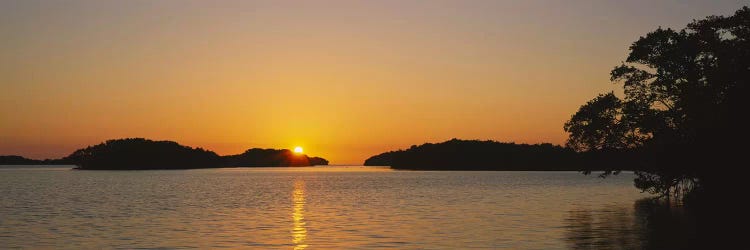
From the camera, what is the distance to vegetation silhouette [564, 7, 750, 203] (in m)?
50.2

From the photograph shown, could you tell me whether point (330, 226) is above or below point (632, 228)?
below

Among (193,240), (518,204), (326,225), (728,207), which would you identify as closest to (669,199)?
(518,204)

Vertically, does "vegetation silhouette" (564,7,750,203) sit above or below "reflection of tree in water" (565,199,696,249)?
above

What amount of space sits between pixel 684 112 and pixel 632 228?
16842mm

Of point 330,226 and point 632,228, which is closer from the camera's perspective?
point 632,228

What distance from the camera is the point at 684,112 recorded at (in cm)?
5659

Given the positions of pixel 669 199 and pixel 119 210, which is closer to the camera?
pixel 119 210

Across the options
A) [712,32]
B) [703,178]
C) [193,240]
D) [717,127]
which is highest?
[712,32]

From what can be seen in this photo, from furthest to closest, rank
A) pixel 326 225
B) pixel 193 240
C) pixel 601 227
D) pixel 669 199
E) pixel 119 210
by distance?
pixel 669 199, pixel 119 210, pixel 326 225, pixel 601 227, pixel 193 240

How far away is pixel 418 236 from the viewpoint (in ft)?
135

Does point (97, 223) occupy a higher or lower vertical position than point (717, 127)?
lower

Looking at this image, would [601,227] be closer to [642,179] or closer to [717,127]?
[717,127]

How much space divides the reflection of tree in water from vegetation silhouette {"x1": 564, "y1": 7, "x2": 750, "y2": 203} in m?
3.90

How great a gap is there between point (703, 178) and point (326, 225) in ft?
A: 92.7
